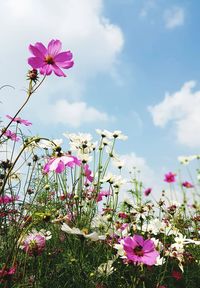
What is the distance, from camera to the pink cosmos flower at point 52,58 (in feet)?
5.34

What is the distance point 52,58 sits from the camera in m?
1.63

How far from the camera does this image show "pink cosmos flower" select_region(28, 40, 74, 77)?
1.63 meters

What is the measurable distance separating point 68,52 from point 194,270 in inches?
77.0

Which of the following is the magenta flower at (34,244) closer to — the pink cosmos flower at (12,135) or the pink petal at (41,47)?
the pink cosmos flower at (12,135)

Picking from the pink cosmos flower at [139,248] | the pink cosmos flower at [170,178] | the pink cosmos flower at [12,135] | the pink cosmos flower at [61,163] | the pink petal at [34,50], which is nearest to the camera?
the pink cosmos flower at [61,163]

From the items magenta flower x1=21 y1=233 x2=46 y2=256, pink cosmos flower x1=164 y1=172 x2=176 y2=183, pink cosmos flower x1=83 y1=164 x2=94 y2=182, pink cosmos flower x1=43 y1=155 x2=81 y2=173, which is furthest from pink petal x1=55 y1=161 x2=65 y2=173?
pink cosmos flower x1=164 y1=172 x2=176 y2=183

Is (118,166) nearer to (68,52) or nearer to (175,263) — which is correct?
(175,263)

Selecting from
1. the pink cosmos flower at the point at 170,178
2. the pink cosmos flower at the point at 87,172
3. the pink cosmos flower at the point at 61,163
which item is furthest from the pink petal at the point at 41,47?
the pink cosmos flower at the point at 170,178

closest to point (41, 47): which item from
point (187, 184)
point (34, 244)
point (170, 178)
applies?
point (34, 244)

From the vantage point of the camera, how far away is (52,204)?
3367 millimetres

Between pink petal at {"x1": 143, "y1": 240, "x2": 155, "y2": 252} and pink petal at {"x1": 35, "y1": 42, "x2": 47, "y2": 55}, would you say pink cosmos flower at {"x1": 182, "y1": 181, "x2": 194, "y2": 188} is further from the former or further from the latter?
pink petal at {"x1": 35, "y1": 42, "x2": 47, "y2": 55}

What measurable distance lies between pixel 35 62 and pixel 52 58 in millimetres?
62

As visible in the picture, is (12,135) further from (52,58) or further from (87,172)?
(52,58)

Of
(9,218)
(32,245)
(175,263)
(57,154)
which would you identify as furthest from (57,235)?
(57,154)
